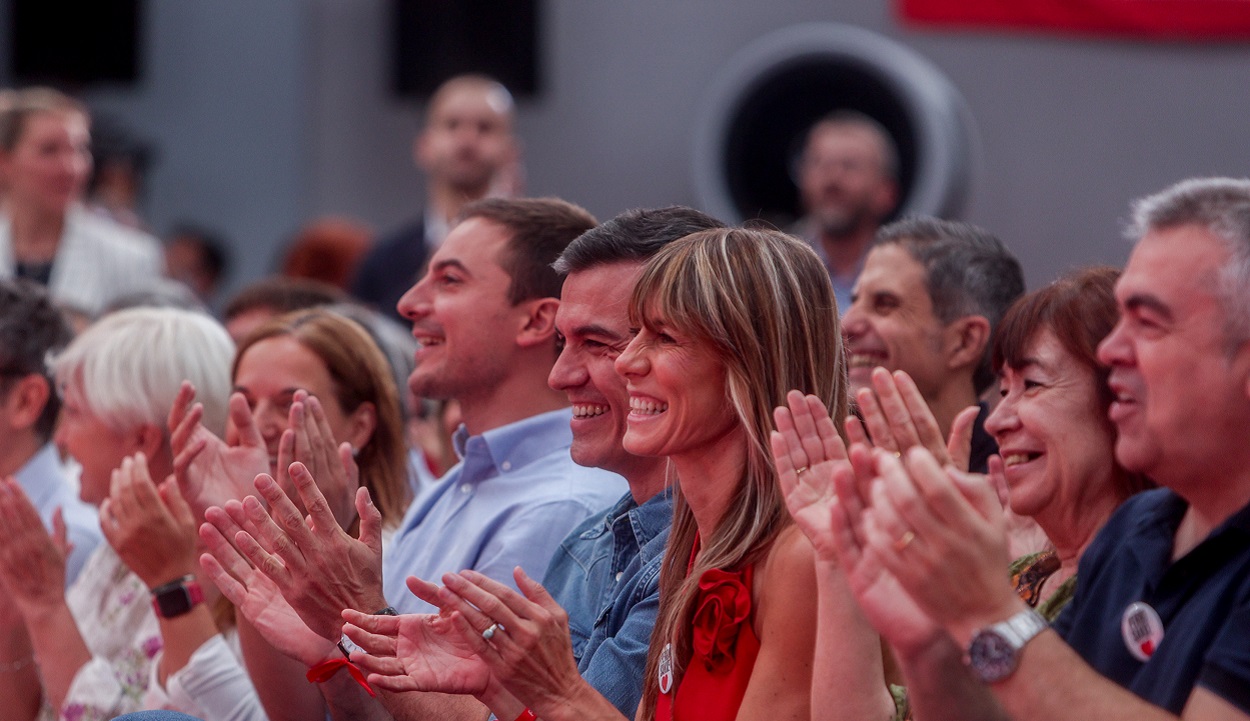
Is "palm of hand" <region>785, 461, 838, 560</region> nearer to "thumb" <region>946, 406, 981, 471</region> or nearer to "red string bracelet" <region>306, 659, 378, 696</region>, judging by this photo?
"thumb" <region>946, 406, 981, 471</region>

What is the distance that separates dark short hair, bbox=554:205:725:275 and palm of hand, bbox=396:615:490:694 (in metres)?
0.58

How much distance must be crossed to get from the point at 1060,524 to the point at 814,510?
0.47 m

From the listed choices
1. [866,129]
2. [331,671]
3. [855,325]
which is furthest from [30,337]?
[866,129]

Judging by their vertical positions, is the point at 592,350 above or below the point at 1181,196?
below

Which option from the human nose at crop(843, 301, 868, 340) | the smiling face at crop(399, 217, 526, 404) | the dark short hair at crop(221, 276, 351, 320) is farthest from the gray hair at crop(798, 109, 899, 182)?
the smiling face at crop(399, 217, 526, 404)

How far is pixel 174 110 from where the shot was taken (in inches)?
284

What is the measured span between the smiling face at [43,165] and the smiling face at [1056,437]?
382 cm

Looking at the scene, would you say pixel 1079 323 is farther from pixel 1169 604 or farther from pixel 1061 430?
pixel 1169 604

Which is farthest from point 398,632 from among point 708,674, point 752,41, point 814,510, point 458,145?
point 752,41

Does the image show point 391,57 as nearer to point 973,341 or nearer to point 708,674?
point 973,341

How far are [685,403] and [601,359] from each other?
1.17 feet

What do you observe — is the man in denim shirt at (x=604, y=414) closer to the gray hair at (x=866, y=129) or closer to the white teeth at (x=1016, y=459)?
the white teeth at (x=1016, y=459)

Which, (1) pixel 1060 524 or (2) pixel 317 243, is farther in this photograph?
(2) pixel 317 243

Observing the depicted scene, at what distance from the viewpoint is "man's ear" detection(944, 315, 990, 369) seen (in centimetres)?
253
